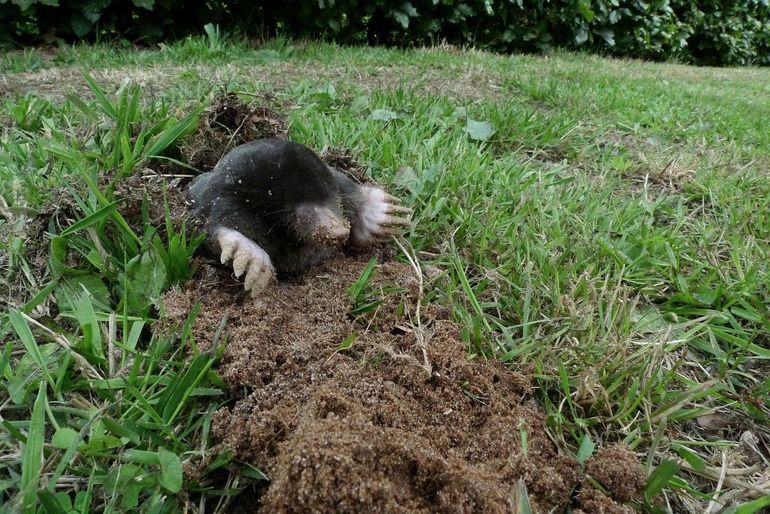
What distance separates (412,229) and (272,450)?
3.27 ft

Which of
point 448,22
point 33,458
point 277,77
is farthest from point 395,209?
point 448,22

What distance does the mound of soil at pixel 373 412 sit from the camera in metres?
0.92

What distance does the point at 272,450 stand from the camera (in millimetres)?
1062

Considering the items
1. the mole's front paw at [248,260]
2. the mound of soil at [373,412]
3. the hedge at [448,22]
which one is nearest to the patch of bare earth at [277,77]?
the hedge at [448,22]

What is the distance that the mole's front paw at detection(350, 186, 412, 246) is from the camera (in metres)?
1.76

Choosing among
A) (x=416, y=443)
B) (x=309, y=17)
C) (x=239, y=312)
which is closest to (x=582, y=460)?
(x=416, y=443)

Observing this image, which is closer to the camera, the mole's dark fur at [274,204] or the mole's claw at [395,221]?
the mole's dark fur at [274,204]

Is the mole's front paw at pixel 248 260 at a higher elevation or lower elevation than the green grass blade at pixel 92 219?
lower

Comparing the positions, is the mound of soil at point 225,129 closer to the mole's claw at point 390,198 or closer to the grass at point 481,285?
the grass at point 481,285

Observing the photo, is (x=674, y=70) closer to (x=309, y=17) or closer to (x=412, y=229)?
(x=309, y=17)

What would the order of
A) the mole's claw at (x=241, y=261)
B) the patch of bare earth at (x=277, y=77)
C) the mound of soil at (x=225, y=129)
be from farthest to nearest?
the patch of bare earth at (x=277, y=77) → the mound of soil at (x=225, y=129) → the mole's claw at (x=241, y=261)

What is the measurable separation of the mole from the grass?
0.52ft

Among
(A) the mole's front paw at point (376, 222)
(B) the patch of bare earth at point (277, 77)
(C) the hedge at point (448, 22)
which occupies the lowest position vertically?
(A) the mole's front paw at point (376, 222)

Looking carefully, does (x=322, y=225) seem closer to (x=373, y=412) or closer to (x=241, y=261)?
(x=241, y=261)
